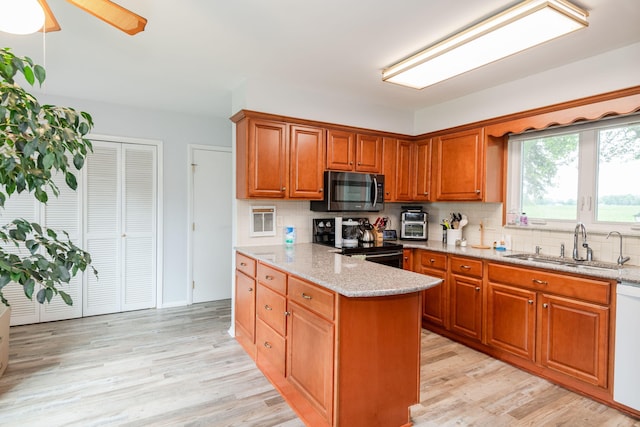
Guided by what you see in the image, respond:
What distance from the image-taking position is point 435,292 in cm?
354

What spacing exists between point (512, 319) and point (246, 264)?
230 cm

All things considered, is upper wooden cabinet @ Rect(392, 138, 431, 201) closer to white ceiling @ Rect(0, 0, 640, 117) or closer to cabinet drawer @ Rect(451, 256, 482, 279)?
white ceiling @ Rect(0, 0, 640, 117)

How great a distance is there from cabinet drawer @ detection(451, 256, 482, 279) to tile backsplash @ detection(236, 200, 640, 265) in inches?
23.4

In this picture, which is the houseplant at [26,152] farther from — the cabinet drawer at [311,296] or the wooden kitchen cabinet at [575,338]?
the wooden kitchen cabinet at [575,338]

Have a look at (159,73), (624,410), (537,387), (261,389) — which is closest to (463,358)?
(537,387)

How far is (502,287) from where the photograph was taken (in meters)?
2.90

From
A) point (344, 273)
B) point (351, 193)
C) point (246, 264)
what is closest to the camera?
point (344, 273)

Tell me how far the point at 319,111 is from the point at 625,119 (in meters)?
2.56

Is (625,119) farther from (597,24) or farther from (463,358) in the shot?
(463,358)

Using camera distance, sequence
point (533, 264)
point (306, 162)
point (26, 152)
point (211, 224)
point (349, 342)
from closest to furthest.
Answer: point (26, 152) < point (349, 342) < point (533, 264) < point (306, 162) < point (211, 224)

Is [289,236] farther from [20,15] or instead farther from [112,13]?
[20,15]

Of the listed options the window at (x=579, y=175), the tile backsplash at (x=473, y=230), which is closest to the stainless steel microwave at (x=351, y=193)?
the tile backsplash at (x=473, y=230)

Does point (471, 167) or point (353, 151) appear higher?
point (353, 151)


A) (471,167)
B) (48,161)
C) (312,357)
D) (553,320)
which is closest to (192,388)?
(312,357)
